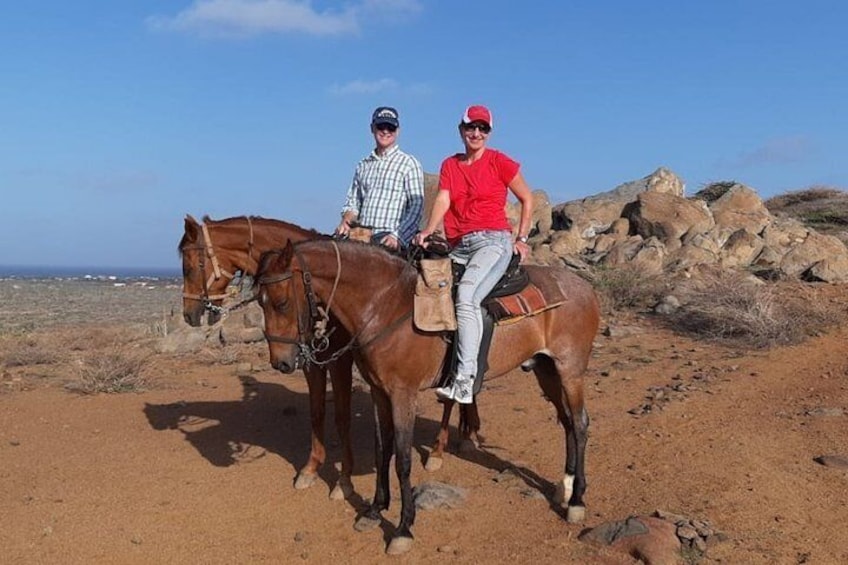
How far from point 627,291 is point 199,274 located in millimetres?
10221

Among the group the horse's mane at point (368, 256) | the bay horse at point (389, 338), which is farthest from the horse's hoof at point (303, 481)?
the horse's mane at point (368, 256)

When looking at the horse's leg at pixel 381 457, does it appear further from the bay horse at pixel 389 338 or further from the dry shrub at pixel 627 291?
the dry shrub at pixel 627 291

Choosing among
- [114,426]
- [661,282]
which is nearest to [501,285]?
[114,426]

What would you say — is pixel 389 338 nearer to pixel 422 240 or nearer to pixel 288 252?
pixel 422 240

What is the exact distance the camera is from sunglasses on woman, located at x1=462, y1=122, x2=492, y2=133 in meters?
5.23

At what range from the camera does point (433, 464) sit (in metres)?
6.56

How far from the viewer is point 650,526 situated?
4.79 meters

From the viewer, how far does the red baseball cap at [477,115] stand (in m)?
5.21

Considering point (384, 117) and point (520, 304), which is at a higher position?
point (384, 117)

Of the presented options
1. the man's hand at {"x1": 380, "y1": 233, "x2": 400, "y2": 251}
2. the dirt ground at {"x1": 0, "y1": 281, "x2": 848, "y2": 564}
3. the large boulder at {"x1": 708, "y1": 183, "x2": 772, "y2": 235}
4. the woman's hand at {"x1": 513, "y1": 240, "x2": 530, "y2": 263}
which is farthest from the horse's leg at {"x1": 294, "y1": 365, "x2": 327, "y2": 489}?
the large boulder at {"x1": 708, "y1": 183, "x2": 772, "y2": 235}

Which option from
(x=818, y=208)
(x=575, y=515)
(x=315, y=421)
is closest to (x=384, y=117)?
(x=315, y=421)

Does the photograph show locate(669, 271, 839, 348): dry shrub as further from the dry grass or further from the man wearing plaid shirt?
the dry grass

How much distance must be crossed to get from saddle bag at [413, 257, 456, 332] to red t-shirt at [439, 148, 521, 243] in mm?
523

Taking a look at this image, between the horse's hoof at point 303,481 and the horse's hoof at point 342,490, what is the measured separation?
0.31m
